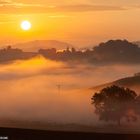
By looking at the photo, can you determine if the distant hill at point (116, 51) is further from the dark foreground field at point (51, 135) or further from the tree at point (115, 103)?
the dark foreground field at point (51, 135)

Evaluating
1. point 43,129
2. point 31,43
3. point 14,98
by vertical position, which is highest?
point 31,43

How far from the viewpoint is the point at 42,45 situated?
300 centimetres

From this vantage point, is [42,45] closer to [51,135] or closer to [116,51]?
[116,51]

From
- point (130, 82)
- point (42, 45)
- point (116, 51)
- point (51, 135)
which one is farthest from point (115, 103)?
point (42, 45)

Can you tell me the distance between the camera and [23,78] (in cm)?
303

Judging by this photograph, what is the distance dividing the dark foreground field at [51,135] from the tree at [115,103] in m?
0.10

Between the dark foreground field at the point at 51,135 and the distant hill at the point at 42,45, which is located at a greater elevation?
the distant hill at the point at 42,45

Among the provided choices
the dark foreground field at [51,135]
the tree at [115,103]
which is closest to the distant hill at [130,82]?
the tree at [115,103]

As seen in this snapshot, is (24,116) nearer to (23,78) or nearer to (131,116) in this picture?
(23,78)

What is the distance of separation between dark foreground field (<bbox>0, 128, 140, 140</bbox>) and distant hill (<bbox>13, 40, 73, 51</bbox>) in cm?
51

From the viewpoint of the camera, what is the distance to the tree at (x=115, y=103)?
2900 millimetres

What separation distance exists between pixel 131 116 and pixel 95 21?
0.62 meters

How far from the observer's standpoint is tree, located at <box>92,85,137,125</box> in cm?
290

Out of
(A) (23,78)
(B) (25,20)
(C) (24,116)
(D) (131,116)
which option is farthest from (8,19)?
(D) (131,116)
